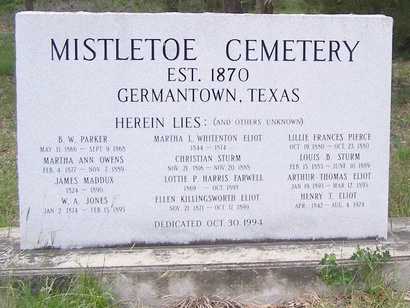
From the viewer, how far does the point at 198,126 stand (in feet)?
11.9

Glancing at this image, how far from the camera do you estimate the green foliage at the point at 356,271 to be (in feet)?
11.2

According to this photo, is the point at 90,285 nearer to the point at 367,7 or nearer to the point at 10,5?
the point at 367,7

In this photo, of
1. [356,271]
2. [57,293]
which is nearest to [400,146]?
[356,271]

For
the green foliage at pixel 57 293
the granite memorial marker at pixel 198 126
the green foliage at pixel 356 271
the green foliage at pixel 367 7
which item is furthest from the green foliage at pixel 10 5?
the green foliage at pixel 356 271

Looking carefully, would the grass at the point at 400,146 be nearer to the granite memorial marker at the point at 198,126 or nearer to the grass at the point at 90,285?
the grass at the point at 90,285

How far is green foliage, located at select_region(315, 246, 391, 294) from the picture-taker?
3412 mm

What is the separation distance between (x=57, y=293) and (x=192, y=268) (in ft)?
2.47

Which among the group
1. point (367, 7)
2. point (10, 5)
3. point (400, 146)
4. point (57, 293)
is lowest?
point (57, 293)

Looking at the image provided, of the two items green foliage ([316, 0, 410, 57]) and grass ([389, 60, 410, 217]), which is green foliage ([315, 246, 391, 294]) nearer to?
grass ([389, 60, 410, 217])

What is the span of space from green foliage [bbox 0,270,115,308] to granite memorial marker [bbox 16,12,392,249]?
37cm

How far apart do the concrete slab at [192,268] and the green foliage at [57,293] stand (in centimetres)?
6

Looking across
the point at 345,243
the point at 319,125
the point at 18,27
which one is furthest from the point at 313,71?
the point at 18,27

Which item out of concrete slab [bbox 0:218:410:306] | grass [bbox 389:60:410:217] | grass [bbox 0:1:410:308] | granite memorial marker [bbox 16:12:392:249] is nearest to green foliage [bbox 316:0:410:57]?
grass [bbox 389:60:410:217]

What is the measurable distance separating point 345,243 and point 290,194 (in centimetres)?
47
